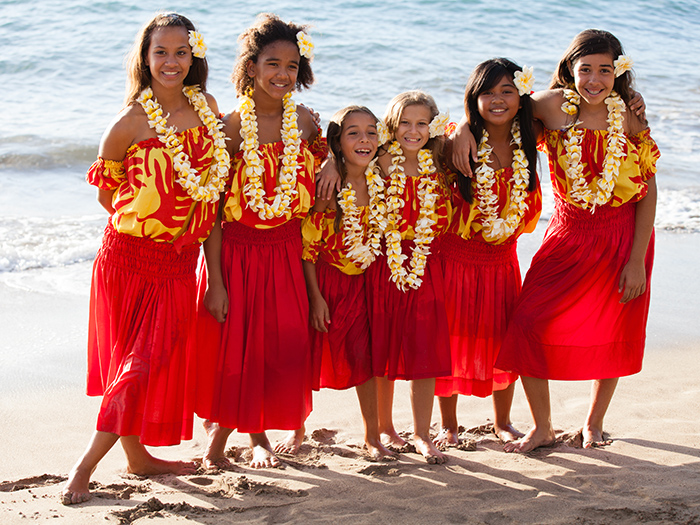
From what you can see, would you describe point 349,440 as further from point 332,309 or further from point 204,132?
point 204,132

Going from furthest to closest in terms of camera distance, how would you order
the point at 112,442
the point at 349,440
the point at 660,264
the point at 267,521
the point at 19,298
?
the point at 660,264, the point at 19,298, the point at 349,440, the point at 112,442, the point at 267,521

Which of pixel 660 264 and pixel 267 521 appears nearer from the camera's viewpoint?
pixel 267 521

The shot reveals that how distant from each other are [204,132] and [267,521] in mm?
1720

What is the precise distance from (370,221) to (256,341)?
80cm

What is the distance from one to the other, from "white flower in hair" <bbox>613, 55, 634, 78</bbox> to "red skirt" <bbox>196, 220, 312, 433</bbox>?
179cm

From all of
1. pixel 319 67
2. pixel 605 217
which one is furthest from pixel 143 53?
pixel 319 67

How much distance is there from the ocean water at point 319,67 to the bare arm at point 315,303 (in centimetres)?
312

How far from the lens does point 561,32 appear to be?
17281mm

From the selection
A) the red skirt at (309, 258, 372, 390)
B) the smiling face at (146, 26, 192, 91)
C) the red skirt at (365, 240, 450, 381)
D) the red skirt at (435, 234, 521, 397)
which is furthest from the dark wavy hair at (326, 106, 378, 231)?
the smiling face at (146, 26, 192, 91)

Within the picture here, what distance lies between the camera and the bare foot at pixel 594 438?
3961mm

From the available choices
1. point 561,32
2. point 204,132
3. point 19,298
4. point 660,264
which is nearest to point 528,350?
point 204,132

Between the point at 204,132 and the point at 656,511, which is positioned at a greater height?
the point at 204,132

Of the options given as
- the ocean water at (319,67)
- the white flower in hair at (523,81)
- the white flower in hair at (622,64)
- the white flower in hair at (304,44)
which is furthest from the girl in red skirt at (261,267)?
the ocean water at (319,67)

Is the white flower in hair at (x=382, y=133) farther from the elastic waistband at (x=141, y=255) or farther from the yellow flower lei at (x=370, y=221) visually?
the elastic waistband at (x=141, y=255)
